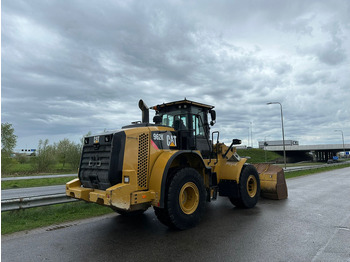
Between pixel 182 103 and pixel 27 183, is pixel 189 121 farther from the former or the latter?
pixel 27 183

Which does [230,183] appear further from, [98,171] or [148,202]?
[98,171]

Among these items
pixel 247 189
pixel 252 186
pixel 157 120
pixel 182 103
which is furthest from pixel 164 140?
pixel 252 186

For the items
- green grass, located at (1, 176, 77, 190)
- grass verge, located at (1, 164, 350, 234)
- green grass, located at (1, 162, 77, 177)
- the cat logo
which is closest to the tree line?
green grass, located at (1, 162, 77, 177)

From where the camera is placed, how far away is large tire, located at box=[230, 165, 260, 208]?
714 centimetres

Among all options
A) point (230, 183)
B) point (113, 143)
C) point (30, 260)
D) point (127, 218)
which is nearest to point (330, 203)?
point (230, 183)

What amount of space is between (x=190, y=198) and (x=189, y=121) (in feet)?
6.25

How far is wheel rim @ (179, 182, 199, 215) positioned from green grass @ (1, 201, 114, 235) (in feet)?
8.49

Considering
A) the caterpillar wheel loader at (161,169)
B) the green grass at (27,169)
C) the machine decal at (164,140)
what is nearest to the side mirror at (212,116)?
the caterpillar wheel loader at (161,169)

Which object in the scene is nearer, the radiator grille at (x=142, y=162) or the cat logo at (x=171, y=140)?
the radiator grille at (x=142, y=162)

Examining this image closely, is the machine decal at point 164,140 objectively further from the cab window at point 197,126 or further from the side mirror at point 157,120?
the cab window at point 197,126

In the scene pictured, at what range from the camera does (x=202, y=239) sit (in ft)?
15.6

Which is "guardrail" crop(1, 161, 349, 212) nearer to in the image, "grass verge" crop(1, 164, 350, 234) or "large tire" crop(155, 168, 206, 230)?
"grass verge" crop(1, 164, 350, 234)

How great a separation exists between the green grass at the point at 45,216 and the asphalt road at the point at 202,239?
0.42 m

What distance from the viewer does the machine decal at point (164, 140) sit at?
17.6 ft
